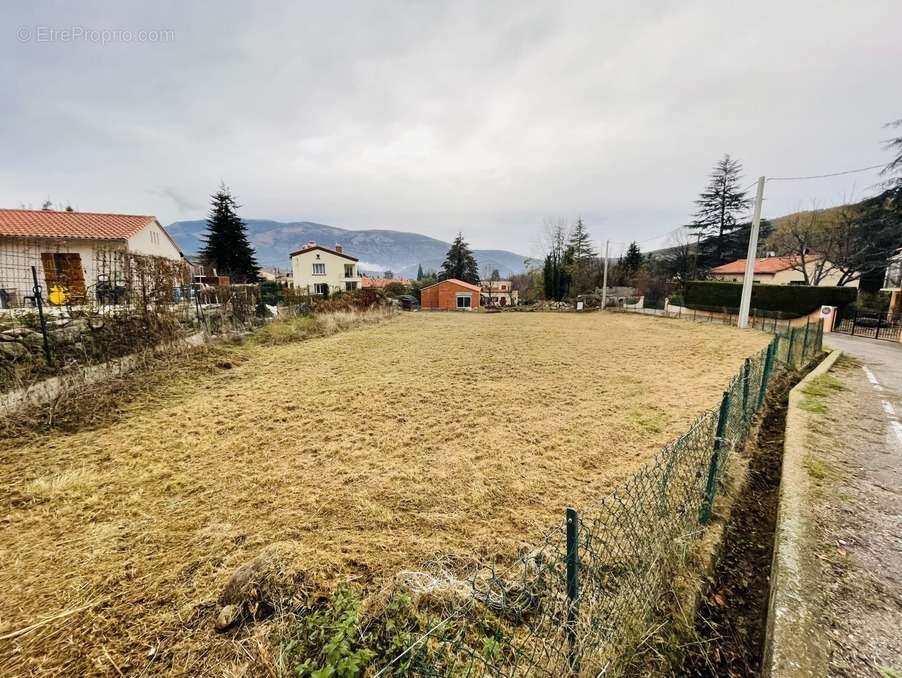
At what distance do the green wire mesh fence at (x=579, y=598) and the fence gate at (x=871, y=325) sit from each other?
21421mm

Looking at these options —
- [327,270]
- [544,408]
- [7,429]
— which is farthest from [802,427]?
[327,270]

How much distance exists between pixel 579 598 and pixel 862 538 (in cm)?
278

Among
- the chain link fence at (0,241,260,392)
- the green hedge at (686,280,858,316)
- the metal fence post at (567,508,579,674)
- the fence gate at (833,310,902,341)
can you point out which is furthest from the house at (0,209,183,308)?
the green hedge at (686,280,858,316)

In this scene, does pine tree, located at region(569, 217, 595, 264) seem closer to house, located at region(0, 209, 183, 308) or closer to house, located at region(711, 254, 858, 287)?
house, located at region(711, 254, 858, 287)

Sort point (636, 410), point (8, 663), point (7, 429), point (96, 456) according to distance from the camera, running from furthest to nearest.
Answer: point (636, 410) → point (7, 429) → point (96, 456) → point (8, 663)

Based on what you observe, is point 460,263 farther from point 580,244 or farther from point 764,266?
point 764,266

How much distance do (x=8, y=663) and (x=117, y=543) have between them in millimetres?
931

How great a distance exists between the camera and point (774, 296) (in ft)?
73.3

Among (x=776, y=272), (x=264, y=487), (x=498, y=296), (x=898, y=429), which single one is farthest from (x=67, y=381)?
(x=498, y=296)

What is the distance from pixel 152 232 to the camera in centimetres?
2192

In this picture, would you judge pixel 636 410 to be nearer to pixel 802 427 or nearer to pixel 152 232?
pixel 802 427

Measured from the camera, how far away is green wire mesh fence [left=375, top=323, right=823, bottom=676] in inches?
62.8

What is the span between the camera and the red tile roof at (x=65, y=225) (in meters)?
15.4

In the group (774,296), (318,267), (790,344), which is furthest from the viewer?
(318,267)
